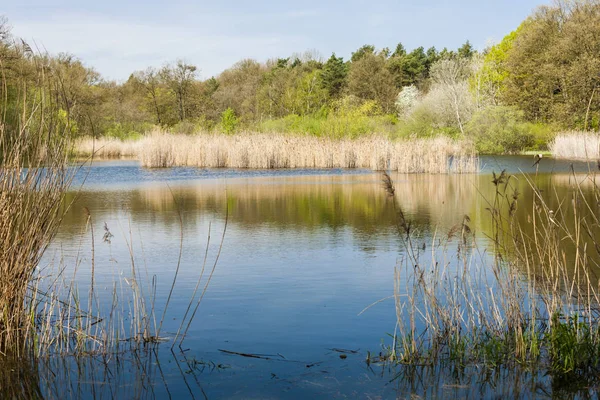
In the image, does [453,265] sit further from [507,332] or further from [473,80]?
[473,80]

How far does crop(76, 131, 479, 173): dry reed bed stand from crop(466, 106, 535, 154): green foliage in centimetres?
1114

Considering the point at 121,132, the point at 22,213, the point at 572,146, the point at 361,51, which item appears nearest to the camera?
the point at 22,213

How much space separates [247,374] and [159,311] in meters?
1.56

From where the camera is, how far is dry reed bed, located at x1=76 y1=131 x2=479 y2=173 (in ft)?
76.1

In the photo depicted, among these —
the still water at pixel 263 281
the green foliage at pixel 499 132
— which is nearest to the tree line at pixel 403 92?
the green foliage at pixel 499 132

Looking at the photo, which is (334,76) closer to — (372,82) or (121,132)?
(372,82)

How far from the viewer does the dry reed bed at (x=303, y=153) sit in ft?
76.1

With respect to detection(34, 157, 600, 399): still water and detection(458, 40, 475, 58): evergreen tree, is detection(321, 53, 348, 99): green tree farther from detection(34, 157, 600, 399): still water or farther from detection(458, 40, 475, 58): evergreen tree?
detection(34, 157, 600, 399): still water

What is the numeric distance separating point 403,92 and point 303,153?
93.5ft

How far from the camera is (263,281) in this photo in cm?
674

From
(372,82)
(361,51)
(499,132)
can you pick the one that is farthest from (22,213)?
(361,51)

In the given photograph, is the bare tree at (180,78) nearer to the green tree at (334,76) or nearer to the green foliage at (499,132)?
the green tree at (334,76)

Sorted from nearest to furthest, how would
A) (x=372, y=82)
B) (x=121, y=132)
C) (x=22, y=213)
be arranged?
(x=22, y=213), (x=121, y=132), (x=372, y=82)

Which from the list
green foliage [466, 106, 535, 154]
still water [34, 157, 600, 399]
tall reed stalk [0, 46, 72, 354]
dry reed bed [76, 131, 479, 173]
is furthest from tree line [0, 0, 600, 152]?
tall reed stalk [0, 46, 72, 354]
